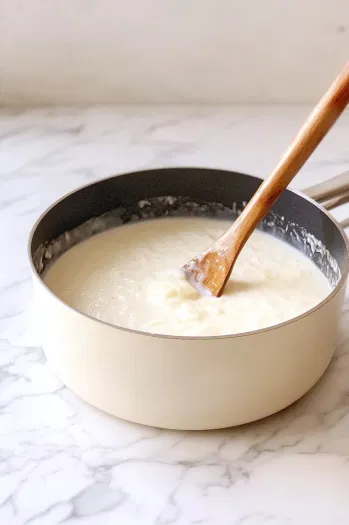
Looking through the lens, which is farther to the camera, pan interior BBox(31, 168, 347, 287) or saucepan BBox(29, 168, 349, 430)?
pan interior BBox(31, 168, 347, 287)

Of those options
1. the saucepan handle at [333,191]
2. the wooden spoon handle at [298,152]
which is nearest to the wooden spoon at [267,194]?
the wooden spoon handle at [298,152]

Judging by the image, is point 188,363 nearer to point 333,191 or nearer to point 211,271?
point 211,271

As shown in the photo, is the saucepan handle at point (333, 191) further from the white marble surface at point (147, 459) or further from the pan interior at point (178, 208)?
the white marble surface at point (147, 459)

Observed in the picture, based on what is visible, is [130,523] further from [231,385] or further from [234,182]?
[234,182]

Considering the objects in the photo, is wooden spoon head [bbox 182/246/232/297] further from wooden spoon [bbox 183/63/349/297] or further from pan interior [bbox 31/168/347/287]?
pan interior [bbox 31/168/347/287]

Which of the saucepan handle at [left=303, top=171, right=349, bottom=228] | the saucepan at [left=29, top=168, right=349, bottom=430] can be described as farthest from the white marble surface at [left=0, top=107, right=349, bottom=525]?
the saucepan handle at [left=303, top=171, right=349, bottom=228]

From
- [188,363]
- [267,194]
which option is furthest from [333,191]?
[188,363]

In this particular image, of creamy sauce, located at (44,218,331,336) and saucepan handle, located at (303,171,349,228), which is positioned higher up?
saucepan handle, located at (303,171,349,228)

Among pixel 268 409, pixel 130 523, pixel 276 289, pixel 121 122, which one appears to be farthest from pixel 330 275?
pixel 121 122
